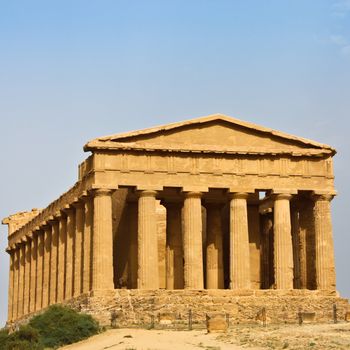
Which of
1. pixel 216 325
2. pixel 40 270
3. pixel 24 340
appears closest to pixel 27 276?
pixel 40 270

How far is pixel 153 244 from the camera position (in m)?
61.2

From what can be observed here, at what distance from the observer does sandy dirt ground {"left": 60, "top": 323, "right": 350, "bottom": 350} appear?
152ft

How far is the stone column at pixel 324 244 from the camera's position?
62.9 m

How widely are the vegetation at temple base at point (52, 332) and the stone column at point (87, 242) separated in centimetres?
493

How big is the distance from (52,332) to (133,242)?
448 inches

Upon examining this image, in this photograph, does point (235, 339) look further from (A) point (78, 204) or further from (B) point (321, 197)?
(A) point (78, 204)

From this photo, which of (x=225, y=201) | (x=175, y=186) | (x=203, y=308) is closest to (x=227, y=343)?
(x=203, y=308)

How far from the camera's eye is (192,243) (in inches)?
2434

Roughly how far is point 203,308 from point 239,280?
3860 mm

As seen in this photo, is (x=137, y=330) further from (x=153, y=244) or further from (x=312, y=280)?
(x=312, y=280)

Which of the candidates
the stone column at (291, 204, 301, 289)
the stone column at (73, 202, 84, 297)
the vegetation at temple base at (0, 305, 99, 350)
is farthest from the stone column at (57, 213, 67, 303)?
the stone column at (291, 204, 301, 289)

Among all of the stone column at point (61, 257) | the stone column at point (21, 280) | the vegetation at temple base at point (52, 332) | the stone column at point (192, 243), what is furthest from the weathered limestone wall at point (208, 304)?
the stone column at point (21, 280)

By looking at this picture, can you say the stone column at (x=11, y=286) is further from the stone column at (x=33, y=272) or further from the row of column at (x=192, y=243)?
the row of column at (x=192, y=243)

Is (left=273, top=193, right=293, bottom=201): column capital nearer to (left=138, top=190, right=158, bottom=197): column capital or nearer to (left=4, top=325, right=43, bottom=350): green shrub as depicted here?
(left=138, top=190, right=158, bottom=197): column capital
